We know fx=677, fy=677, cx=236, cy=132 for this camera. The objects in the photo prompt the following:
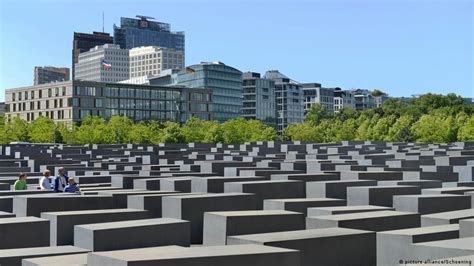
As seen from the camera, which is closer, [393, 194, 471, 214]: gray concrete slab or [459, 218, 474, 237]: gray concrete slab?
[459, 218, 474, 237]: gray concrete slab

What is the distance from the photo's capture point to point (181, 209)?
1332 cm

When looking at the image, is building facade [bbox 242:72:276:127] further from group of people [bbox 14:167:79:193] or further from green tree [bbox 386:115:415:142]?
group of people [bbox 14:167:79:193]

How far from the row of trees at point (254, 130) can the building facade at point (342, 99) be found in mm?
78253

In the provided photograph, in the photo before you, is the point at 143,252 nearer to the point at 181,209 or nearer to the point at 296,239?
the point at 296,239

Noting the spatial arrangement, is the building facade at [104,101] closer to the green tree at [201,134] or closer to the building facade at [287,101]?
the green tree at [201,134]

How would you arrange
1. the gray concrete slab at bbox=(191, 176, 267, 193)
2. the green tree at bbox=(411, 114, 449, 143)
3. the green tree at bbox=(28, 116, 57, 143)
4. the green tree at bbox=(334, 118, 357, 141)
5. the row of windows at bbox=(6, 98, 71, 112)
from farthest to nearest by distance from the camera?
the row of windows at bbox=(6, 98, 71, 112) → the green tree at bbox=(334, 118, 357, 141) → the green tree at bbox=(28, 116, 57, 143) → the green tree at bbox=(411, 114, 449, 143) → the gray concrete slab at bbox=(191, 176, 267, 193)

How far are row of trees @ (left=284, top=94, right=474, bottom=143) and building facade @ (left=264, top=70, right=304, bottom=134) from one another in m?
46.7

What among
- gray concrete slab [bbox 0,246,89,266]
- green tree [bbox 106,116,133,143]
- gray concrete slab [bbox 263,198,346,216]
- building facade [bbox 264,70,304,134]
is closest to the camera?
gray concrete slab [bbox 0,246,89,266]

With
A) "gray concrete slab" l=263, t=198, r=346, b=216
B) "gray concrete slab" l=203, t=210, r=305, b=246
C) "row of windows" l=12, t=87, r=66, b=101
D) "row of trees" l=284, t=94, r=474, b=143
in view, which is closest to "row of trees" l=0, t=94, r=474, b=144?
"row of trees" l=284, t=94, r=474, b=143

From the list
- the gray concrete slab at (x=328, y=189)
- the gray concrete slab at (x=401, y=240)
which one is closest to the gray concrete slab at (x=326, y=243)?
the gray concrete slab at (x=401, y=240)

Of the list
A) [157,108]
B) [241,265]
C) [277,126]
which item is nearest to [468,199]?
[241,265]

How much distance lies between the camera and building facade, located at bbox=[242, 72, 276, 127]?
146000 mm

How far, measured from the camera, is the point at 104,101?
4210 inches

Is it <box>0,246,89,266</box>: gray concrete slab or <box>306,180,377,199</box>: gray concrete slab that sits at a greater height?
<box>306,180,377,199</box>: gray concrete slab
